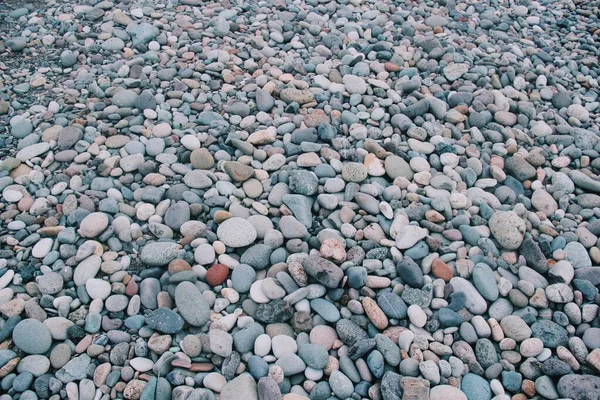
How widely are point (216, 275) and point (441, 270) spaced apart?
103 centimetres

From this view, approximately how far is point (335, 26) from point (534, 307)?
256cm

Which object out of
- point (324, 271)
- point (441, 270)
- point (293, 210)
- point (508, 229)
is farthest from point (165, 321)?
point (508, 229)

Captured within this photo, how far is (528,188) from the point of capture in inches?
110

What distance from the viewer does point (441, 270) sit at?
2.32 meters

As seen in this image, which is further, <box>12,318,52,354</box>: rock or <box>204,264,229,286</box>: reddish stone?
<box>204,264,229,286</box>: reddish stone

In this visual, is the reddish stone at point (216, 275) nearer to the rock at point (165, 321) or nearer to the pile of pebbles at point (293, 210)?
the pile of pebbles at point (293, 210)

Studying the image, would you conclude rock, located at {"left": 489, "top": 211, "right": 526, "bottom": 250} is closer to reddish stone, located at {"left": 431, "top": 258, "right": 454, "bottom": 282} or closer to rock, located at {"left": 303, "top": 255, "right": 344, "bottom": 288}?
reddish stone, located at {"left": 431, "top": 258, "right": 454, "bottom": 282}

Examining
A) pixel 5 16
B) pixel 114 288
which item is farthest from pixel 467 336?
pixel 5 16

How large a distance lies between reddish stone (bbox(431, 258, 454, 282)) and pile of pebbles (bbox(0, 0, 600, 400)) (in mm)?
36

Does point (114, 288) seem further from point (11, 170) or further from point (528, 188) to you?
point (528, 188)

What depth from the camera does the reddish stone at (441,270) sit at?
231 cm

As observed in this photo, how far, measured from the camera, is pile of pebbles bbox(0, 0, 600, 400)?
2.04 meters

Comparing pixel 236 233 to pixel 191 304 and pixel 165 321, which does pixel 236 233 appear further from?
pixel 165 321

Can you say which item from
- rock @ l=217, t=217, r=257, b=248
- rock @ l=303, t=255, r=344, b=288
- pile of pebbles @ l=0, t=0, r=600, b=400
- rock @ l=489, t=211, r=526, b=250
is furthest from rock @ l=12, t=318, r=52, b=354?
rock @ l=489, t=211, r=526, b=250
